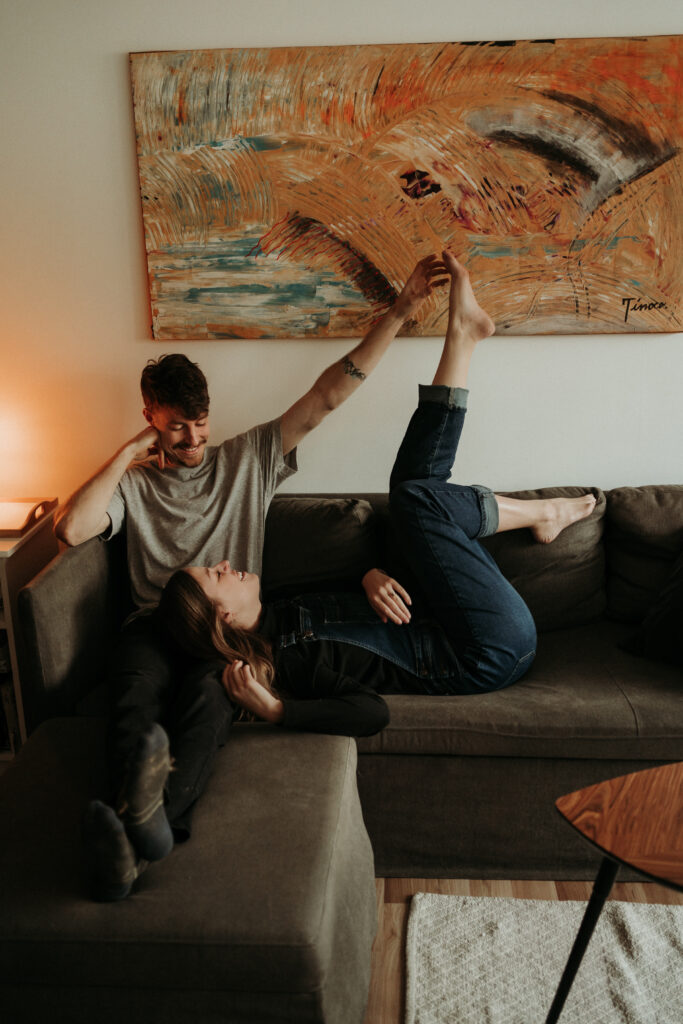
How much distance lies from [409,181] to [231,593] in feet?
4.45

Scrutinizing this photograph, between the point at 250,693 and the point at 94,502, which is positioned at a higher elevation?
the point at 94,502

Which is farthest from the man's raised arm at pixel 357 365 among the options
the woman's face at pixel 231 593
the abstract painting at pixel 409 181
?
the woman's face at pixel 231 593

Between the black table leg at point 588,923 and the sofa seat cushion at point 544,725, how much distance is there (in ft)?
1.45

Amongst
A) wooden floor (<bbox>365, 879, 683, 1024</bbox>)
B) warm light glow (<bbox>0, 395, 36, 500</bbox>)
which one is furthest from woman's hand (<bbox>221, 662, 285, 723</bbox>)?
warm light glow (<bbox>0, 395, 36, 500</bbox>)

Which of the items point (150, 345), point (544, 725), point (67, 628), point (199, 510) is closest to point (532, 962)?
point (544, 725)

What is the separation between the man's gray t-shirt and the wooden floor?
2.99ft

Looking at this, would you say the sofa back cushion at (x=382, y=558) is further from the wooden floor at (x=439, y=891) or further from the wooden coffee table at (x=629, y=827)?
the wooden coffee table at (x=629, y=827)

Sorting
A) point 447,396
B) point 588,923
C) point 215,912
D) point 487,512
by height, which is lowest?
point 588,923

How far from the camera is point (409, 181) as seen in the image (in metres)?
2.32

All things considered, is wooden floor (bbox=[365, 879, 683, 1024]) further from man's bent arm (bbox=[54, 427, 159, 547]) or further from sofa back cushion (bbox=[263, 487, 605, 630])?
man's bent arm (bbox=[54, 427, 159, 547])

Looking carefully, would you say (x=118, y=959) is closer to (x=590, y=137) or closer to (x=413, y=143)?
(x=413, y=143)

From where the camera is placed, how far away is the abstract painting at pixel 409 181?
88.3 inches

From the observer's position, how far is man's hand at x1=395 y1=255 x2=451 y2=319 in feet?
7.32
